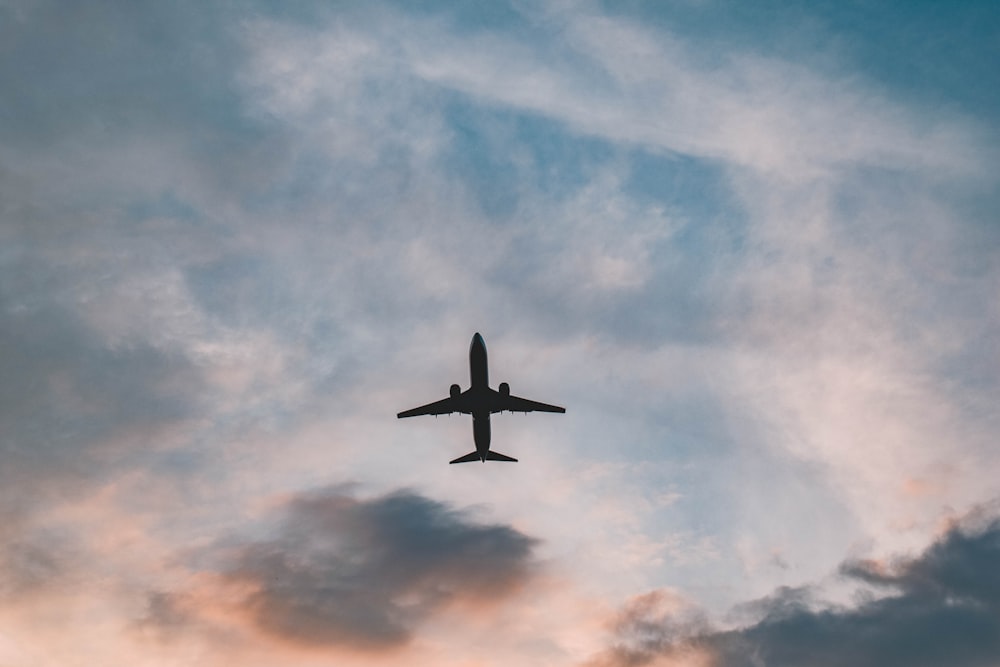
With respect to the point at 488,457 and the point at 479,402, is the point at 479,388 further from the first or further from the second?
the point at 488,457

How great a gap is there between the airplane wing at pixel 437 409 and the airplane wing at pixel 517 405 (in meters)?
5.61

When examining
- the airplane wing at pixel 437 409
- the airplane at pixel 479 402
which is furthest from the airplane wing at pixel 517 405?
the airplane wing at pixel 437 409

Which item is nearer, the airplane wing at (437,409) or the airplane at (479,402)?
the airplane at (479,402)

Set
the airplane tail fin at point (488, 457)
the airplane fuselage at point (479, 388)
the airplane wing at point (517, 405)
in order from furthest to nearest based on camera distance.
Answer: the airplane tail fin at point (488, 457), the airplane wing at point (517, 405), the airplane fuselage at point (479, 388)

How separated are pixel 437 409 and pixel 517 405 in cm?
1131

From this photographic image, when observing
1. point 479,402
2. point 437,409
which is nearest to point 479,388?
point 479,402

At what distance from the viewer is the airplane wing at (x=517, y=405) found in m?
123

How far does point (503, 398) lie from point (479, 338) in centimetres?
1102

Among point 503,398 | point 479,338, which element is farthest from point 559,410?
point 479,338

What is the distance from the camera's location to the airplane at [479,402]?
117 meters

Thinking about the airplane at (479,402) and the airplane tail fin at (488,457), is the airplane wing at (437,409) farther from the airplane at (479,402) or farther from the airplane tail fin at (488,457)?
the airplane tail fin at (488,457)

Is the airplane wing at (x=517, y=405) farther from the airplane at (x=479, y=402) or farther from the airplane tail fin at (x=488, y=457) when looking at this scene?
the airplane tail fin at (x=488, y=457)

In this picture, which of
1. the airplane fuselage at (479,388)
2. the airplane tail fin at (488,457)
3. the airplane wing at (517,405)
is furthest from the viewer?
the airplane tail fin at (488,457)

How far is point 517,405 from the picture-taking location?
410 feet
